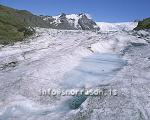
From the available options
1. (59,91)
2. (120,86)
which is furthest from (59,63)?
(120,86)

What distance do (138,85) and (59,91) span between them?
2.81 m

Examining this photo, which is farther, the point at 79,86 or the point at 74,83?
the point at 74,83

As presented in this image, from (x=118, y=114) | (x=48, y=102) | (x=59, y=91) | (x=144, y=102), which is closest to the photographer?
(x=118, y=114)

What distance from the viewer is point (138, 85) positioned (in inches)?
406

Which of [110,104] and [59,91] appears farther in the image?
[59,91]

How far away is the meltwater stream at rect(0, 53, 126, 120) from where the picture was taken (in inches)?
354

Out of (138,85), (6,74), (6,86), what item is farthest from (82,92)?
(6,74)

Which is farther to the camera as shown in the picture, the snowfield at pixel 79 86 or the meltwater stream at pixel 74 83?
the meltwater stream at pixel 74 83

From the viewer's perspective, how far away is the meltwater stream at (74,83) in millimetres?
8992

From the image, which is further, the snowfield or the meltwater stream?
the meltwater stream

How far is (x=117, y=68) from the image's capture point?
1303 cm

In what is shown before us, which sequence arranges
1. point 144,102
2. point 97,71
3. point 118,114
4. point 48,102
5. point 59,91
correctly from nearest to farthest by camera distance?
1. point 118,114
2. point 144,102
3. point 48,102
4. point 59,91
5. point 97,71

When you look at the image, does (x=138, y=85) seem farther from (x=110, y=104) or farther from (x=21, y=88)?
(x=21, y=88)

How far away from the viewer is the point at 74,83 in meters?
11.3
